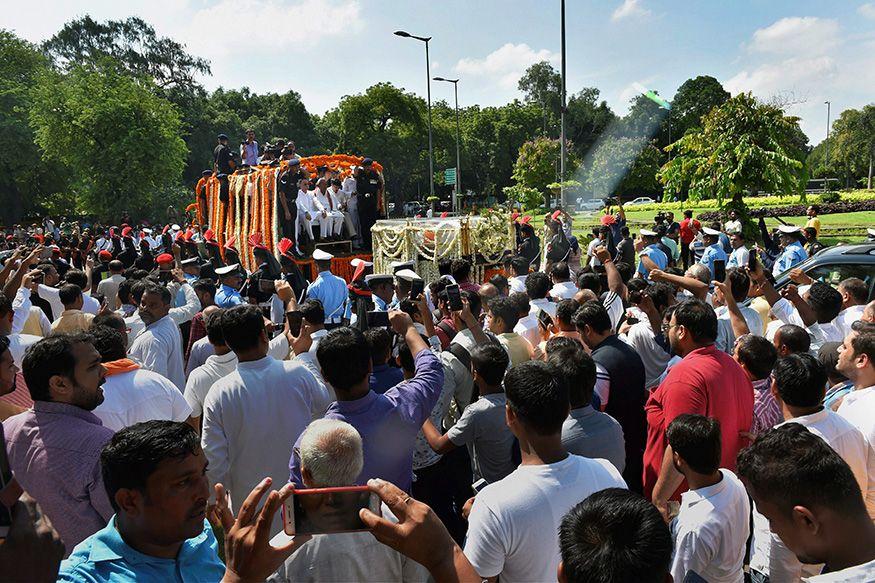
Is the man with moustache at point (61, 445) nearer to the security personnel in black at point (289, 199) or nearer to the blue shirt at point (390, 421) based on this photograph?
the blue shirt at point (390, 421)

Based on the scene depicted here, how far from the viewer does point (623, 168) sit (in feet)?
165

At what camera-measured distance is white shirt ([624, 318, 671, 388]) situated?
5.28m

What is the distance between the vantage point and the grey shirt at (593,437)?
325 centimetres

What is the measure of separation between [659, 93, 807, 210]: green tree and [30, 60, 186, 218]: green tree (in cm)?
2370

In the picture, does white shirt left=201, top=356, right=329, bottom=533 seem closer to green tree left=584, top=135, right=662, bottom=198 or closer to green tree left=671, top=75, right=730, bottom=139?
green tree left=584, top=135, right=662, bottom=198

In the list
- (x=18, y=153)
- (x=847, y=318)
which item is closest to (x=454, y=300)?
(x=847, y=318)

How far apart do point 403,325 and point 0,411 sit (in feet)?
7.13

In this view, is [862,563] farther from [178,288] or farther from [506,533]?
[178,288]

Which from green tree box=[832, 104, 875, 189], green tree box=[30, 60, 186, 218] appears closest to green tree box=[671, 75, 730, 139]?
green tree box=[832, 104, 875, 189]

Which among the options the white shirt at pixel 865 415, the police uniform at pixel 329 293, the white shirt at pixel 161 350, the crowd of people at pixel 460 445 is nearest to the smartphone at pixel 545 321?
the crowd of people at pixel 460 445

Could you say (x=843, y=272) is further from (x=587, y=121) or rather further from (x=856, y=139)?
(x=587, y=121)

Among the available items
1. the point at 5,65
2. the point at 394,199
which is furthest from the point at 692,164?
the point at 5,65

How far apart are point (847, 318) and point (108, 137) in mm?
32289

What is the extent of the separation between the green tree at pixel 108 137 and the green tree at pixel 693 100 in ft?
152
